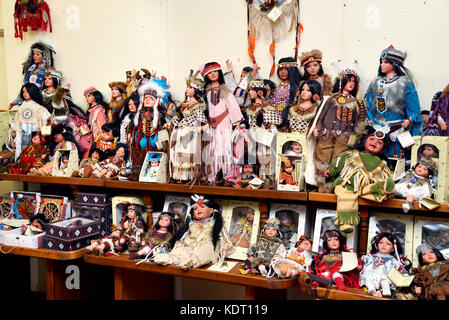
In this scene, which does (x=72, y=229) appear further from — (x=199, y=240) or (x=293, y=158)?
(x=293, y=158)

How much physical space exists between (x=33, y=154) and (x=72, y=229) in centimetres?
82

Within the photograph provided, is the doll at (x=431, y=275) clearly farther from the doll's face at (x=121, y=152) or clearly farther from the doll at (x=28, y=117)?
the doll at (x=28, y=117)

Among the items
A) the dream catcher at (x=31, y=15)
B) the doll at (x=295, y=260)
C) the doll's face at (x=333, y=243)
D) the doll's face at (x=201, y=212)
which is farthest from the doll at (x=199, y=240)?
the dream catcher at (x=31, y=15)

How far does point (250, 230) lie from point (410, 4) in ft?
5.18

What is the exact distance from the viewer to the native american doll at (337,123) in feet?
7.28

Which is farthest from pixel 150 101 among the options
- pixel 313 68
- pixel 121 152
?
pixel 313 68

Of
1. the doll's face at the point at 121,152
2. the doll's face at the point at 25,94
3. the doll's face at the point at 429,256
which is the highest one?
the doll's face at the point at 25,94

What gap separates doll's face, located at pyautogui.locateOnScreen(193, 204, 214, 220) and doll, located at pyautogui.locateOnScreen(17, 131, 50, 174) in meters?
1.31

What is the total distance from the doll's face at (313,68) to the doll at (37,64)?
2070 mm

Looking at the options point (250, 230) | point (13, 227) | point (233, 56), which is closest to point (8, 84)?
point (13, 227)

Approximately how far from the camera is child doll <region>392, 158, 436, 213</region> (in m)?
1.97

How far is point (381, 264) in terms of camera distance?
6.52 ft

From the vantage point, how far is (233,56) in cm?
275
